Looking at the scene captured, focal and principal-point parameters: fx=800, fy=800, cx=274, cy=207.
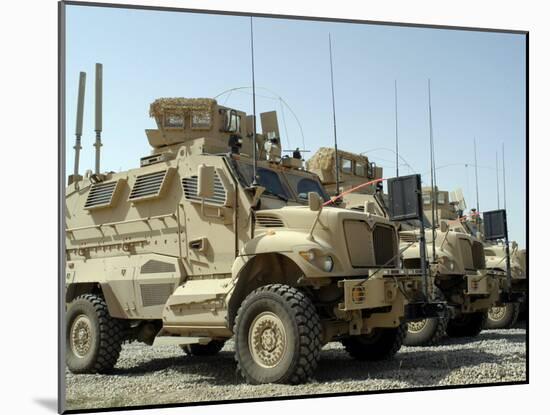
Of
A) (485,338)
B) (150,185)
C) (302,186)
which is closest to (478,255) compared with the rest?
(485,338)

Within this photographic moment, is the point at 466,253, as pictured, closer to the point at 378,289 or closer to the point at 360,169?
the point at 360,169

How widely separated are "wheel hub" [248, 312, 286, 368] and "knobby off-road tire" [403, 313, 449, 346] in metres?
3.51

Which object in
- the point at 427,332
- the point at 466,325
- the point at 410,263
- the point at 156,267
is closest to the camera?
the point at 156,267

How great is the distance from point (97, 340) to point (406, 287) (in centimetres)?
345

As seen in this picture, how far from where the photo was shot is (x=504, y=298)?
1111 cm

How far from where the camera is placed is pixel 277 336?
7.25m

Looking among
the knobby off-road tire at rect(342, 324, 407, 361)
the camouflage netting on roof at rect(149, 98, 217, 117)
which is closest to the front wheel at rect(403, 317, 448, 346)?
the knobby off-road tire at rect(342, 324, 407, 361)

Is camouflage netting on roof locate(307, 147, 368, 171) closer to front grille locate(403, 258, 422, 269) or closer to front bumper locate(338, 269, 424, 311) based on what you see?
front grille locate(403, 258, 422, 269)

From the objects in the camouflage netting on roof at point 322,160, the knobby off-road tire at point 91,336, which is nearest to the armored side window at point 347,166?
the camouflage netting on roof at point 322,160

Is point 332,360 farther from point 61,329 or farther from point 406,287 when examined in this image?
point 61,329

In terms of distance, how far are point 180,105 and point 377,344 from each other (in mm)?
3494

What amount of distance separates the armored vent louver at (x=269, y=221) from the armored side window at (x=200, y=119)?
173 cm

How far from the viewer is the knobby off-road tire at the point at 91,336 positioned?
8.74m

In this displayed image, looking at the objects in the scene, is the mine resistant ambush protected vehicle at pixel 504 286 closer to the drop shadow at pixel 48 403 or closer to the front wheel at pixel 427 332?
the front wheel at pixel 427 332
